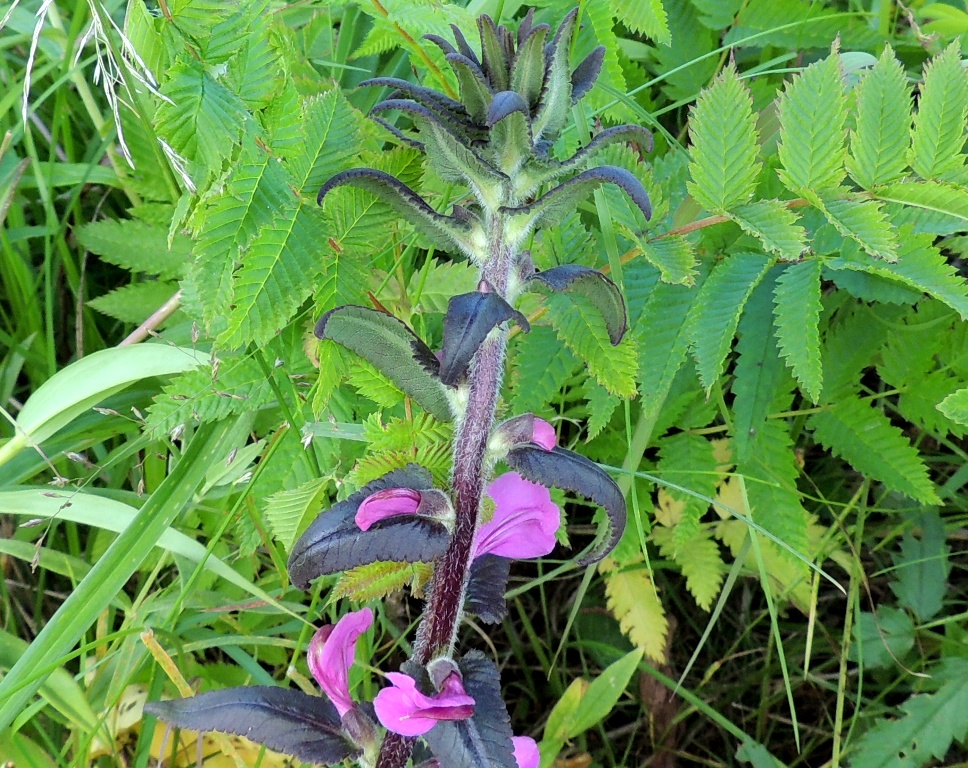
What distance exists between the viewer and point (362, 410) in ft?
6.55

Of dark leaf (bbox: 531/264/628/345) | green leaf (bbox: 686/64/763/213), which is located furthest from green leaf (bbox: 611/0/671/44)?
dark leaf (bbox: 531/264/628/345)

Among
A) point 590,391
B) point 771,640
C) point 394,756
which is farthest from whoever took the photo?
point 771,640

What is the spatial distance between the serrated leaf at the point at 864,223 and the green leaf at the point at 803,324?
0.50 feet

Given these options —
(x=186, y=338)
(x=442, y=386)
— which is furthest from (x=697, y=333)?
(x=186, y=338)

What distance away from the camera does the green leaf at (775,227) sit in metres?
1.56

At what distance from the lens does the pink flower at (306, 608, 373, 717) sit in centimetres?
151

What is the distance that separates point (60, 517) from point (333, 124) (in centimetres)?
122

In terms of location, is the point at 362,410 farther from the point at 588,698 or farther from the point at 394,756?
the point at 588,698

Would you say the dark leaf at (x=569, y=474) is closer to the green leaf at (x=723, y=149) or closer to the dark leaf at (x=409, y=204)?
the dark leaf at (x=409, y=204)

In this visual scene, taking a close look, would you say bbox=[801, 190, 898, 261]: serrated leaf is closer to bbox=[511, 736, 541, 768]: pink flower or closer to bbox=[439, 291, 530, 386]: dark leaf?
bbox=[439, 291, 530, 386]: dark leaf

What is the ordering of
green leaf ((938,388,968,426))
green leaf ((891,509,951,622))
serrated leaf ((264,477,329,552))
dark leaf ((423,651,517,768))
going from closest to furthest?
dark leaf ((423,651,517,768)) < green leaf ((938,388,968,426)) < serrated leaf ((264,477,329,552)) < green leaf ((891,509,951,622))

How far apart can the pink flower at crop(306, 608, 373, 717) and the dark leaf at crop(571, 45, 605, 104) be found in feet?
3.44

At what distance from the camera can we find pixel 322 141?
164 cm

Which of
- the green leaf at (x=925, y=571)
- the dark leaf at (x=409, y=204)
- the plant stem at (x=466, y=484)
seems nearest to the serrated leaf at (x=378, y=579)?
the plant stem at (x=466, y=484)
